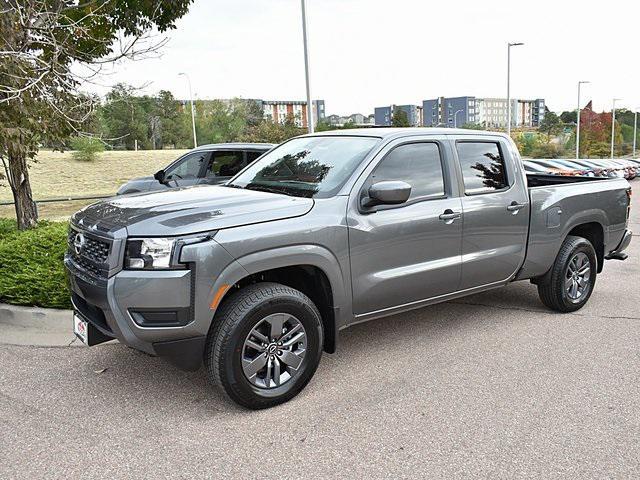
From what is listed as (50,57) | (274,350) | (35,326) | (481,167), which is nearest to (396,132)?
(481,167)

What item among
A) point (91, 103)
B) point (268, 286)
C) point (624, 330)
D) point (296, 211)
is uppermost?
point (91, 103)

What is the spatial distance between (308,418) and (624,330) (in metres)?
3.31

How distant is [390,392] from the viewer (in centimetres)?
401

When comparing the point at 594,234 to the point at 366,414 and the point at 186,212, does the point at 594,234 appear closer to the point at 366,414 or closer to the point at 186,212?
the point at 366,414

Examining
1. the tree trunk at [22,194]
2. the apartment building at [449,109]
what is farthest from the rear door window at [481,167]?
the apartment building at [449,109]

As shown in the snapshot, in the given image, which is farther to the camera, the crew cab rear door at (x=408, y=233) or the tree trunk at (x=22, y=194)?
the tree trunk at (x=22, y=194)

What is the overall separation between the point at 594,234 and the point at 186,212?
4509mm

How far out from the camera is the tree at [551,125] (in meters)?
78.6

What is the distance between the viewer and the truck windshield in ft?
13.9

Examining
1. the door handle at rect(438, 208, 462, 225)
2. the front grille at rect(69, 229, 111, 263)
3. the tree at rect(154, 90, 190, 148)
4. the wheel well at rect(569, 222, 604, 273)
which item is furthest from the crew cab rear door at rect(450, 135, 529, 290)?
the tree at rect(154, 90, 190, 148)

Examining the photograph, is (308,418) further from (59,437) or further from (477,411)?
(59,437)

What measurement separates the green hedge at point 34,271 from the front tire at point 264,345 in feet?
8.17

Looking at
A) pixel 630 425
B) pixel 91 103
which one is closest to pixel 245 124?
pixel 91 103

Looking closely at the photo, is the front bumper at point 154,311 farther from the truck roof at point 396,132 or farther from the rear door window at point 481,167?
the rear door window at point 481,167
